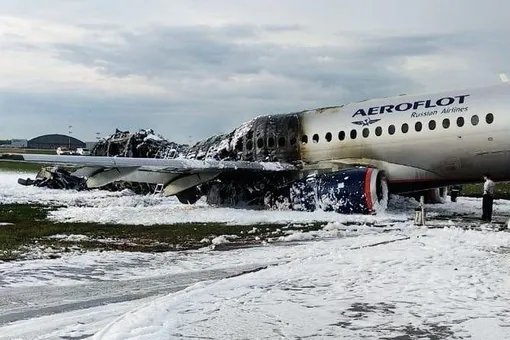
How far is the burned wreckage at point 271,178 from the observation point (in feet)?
57.8

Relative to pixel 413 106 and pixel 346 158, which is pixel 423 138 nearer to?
pixel 413 106

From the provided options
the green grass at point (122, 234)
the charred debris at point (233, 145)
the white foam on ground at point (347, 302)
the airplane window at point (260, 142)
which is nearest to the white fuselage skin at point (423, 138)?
the charred debris at point (233, 145)

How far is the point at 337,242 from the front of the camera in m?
11.8

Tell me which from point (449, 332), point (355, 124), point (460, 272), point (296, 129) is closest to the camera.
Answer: point (449, 332)

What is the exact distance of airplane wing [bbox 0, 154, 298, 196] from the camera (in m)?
17.9

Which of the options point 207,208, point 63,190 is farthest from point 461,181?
point 63,190

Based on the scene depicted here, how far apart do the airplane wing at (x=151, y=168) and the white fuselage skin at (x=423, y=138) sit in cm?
168

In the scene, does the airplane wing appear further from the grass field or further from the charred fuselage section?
the grass field

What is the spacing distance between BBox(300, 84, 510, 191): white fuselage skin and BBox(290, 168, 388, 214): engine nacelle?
0.94 metres

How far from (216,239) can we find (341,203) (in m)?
5.83

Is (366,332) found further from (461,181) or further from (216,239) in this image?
(461,181)

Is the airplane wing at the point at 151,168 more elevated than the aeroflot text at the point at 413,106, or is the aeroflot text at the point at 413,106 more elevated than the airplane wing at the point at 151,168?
the aeroflot text at the point at 413,106

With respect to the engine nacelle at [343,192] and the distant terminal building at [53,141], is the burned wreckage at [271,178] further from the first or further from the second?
the distant terminal building at [53,141]

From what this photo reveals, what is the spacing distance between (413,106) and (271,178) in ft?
16.0
